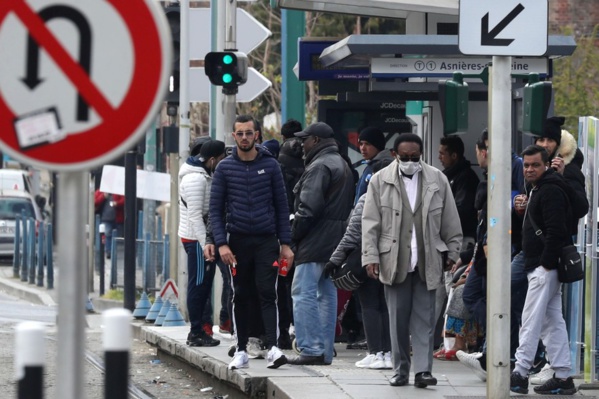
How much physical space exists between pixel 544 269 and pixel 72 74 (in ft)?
17.8

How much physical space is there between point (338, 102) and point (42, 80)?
9634mm

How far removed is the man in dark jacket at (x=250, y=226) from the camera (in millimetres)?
10672

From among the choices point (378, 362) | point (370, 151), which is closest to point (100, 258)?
point (370, 151)

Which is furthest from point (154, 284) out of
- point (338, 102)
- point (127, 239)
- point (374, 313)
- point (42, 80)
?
point (42, 80)

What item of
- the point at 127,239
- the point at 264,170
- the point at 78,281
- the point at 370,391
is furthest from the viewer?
the point at 127,239

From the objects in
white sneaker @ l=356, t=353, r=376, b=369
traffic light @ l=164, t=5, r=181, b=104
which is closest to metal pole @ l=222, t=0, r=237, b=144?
traffic light @ l=164, t=5, r=181, b=104

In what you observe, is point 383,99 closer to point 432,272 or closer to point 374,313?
point 374,313

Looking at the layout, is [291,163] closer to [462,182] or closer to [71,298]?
[462,182]

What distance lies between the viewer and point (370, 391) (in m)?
9.66

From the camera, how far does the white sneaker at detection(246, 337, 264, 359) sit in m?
11.4

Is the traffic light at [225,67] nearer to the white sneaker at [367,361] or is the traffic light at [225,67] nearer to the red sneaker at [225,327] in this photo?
the red sneaker at [225,327]

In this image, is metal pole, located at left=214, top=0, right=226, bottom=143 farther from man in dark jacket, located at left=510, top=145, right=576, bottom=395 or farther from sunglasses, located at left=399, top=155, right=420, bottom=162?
man in dark jacket, located at left=510, top=145, right=576, bottom=395

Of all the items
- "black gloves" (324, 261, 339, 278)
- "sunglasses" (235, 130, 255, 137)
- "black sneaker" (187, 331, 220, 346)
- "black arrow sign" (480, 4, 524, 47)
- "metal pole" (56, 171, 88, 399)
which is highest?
"black arrow sign" (480, 4, 524, 47)

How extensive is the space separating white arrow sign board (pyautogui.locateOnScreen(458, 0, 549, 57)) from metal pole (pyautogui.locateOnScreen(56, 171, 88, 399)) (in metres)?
4.17
